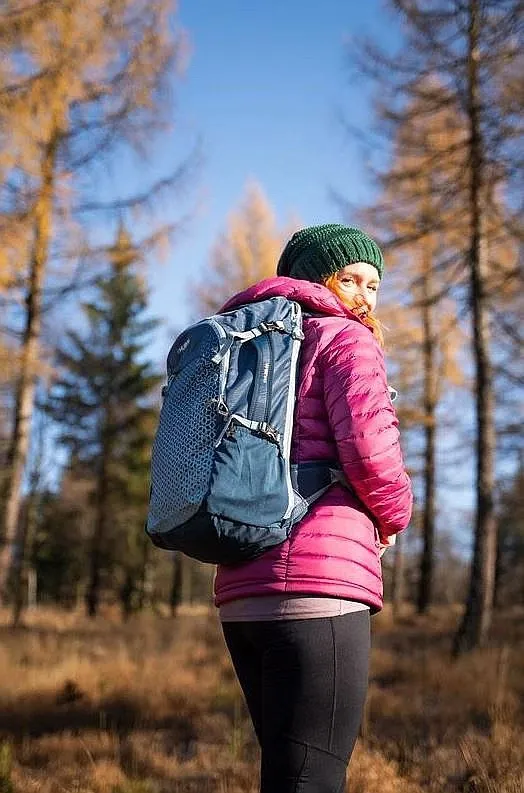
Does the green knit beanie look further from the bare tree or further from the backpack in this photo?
the bare tree

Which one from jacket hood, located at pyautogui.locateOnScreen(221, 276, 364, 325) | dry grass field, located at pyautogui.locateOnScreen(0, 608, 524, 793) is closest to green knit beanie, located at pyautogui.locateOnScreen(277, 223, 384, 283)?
jacket hood, located at pyautogui.locateOnScreen(221, 276, 364, 325)

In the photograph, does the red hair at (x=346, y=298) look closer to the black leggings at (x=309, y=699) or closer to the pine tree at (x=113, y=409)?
the black leggings at (x=309, y=699)

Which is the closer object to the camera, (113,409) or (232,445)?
(232,445)

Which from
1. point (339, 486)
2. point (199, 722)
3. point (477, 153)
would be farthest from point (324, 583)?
point (477, 153)

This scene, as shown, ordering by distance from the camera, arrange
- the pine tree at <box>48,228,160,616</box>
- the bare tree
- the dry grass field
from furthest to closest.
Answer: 1. the pine tree at <box>48,228,160,616</box>
2. the bare tree
3. the dry grass field

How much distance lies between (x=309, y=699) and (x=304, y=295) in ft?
2.91

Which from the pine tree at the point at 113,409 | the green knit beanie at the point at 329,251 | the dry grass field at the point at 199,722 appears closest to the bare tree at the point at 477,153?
the dry grass field at the point at 199,722

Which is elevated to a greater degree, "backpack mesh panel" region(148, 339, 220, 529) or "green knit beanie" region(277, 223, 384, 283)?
"green knit beanie" region(277, 223, 384, 283)

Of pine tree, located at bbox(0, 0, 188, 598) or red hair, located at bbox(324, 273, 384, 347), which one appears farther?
pine tree, located at bbox(0, 0, 188, 598)

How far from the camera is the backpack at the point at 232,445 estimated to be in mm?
1521

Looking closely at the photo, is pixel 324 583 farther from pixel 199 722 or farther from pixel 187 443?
pixel 199 722

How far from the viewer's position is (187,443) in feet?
5.26

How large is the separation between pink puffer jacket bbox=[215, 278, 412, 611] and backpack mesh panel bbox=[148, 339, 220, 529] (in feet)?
0.64

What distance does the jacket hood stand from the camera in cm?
180
